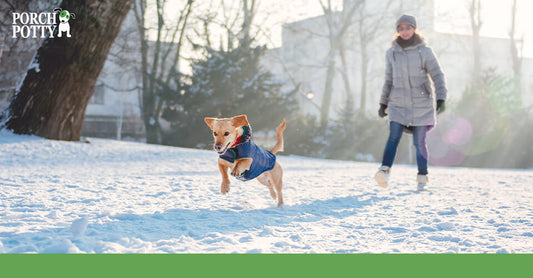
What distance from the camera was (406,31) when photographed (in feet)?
17.1

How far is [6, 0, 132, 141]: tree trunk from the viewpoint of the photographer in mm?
8047

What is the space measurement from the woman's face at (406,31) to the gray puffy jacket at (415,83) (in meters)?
0.13

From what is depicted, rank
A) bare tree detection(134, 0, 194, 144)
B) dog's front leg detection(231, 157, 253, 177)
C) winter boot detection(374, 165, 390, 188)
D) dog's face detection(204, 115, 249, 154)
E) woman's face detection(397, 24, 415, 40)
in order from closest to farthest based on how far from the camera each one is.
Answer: dog's face detection(204, 115, 249, 154) → dog's front leg detection(231, 157, 253, 177) → winter boot detection(374, 165, 390, 188) → woman's face detection(397, 24, 415, 40) → bare tree detection(134, 0, 194, 144)

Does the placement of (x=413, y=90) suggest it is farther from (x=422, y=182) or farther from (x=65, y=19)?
(x=65, y=19)

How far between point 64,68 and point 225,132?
641 cm

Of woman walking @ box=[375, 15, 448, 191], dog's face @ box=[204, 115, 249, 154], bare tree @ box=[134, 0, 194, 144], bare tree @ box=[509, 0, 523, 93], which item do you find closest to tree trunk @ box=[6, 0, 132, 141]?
woman walking @ box=[375, 15, 448, 191]

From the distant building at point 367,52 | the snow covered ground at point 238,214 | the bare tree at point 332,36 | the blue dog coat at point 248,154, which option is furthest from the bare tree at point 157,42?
the blue dog coat at point 248,154

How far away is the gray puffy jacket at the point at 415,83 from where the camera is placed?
533 centimetres

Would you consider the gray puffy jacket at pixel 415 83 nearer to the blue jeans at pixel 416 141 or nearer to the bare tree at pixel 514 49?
the blue jeans at pixel 416 141

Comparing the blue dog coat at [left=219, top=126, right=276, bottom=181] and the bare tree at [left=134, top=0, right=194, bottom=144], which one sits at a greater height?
the bare tree at [left=134, top=0, right=194, bottom=144]

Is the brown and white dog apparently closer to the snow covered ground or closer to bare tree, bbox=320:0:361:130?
the snow covered ground

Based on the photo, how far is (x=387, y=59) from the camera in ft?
18.2

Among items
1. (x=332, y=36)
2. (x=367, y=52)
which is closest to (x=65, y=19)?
(x=332, y=36)

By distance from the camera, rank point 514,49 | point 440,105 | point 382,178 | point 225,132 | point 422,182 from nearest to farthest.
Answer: point 225,132
point 382,178
point 440,105
point 422,182
point 514,49
